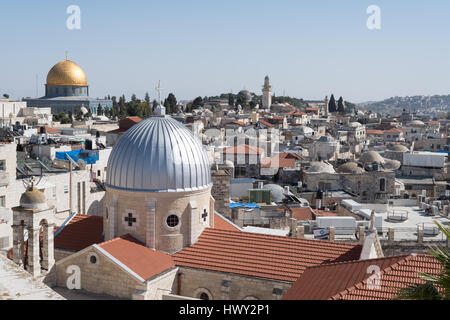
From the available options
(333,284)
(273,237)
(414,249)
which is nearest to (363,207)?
(414,249)

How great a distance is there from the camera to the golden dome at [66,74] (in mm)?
95812

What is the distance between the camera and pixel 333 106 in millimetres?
158125

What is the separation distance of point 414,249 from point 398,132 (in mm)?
79708

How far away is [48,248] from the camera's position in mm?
15164

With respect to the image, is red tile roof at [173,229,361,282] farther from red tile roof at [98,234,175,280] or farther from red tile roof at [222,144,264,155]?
red tile roof at [222,144,264,155]

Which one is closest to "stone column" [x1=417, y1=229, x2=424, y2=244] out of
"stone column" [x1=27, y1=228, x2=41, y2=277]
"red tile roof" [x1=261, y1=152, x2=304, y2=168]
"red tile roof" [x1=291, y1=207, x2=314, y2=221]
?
"red tile roof" [x1=291, y1=207, x2=314, y2=221]

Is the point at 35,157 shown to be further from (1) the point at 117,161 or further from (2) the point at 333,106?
(2) the point at 333,106

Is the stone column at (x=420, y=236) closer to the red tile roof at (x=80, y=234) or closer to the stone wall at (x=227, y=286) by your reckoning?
the stone wall at (x=227, y=286)

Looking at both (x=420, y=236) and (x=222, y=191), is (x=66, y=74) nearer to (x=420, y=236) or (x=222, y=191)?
(x=222, y=191)

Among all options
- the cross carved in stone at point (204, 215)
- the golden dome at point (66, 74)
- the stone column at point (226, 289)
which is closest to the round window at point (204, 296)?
the stone column at point (226, 289)

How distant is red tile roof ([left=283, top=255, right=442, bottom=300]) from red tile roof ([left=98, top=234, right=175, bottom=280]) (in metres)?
4.67

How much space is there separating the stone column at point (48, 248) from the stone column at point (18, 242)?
636 millimetres

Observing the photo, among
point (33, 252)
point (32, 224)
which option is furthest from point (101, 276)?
point (32, 224)

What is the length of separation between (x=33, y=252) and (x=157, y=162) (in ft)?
15.0
